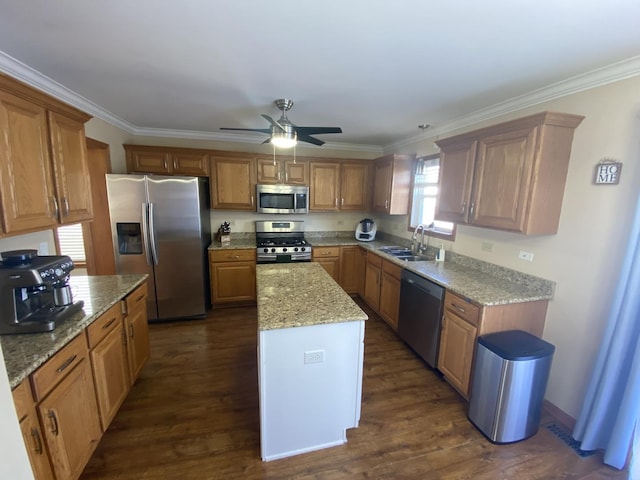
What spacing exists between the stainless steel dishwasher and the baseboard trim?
84 centimetres

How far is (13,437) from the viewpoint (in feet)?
2.36

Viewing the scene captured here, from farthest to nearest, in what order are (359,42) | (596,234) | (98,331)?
(596,234)
(98,331)
(359,42)

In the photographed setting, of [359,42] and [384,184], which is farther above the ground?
[359,42]

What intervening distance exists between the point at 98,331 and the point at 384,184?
11.9 ft

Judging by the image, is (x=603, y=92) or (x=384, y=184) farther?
(x=384, y=184)

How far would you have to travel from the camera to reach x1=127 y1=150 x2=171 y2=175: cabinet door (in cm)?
359

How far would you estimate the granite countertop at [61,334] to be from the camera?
1204mm

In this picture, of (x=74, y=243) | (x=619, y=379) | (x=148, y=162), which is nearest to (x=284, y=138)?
(x=148, y=162)

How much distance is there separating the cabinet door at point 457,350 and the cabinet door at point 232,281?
8.47ft

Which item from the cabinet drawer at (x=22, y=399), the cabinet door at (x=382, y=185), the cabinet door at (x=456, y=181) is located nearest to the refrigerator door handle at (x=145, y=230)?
the cabinet drawer at (x=22, y=399)

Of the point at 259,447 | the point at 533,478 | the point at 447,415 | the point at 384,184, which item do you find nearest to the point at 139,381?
the point at 259,447

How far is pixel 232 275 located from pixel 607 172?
153 inches

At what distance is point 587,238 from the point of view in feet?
6.30

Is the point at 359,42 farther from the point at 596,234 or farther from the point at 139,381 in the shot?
the point at 139,381
